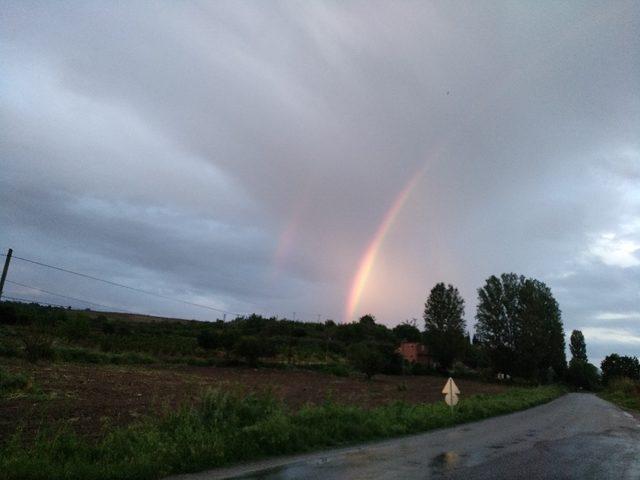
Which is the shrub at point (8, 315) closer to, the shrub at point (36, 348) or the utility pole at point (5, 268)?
the shrub at point (36, 348)

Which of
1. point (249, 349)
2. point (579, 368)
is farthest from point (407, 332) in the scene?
point (249, 349)

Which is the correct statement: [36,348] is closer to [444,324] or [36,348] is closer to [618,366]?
[444,324]

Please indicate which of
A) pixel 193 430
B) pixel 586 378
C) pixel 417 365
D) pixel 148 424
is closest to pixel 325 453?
pixel 193 430

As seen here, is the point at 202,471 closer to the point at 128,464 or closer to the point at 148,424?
the point at 128,464

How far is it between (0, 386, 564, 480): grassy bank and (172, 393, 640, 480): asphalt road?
722mm

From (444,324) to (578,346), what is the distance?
73.1 meters

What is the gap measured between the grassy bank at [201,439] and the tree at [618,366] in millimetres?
127660

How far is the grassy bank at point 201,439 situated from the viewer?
27.8 feet

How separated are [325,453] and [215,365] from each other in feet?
142

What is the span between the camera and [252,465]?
10125mm

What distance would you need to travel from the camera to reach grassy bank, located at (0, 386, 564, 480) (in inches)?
333

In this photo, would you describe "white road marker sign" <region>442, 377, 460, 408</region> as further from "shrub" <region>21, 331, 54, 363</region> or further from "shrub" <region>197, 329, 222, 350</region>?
"shrub" <region>197, 329, 222, 350</region>

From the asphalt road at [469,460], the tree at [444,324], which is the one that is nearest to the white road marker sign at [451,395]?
the asphalt road at [469,460]

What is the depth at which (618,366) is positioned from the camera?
127 meters
